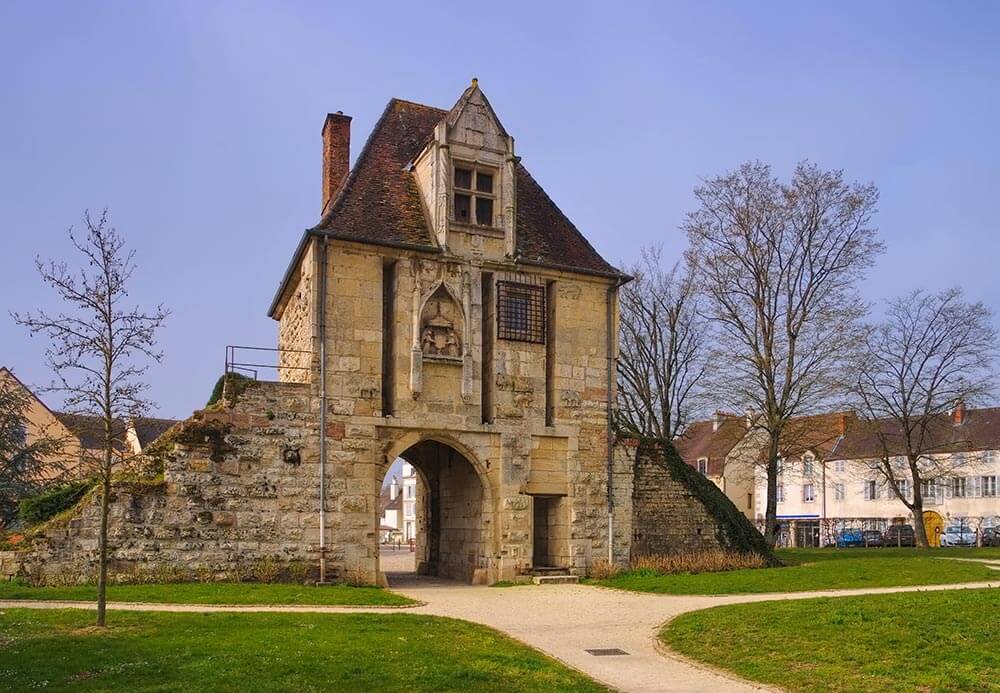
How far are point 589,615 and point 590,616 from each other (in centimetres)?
14

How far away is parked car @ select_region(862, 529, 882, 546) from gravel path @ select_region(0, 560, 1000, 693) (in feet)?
90.0

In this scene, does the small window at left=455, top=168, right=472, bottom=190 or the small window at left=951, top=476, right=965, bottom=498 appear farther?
the small window at left=951, top=476, right=965, bottom=498

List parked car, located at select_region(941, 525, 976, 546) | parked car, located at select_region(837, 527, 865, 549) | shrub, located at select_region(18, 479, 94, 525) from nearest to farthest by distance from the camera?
1. shrub, located at select_region(18, 479, 94, 525)
2. parked car, located at select_region(837, 527, 865, 549)
3. parked car, located at select_region(941, 525, 976, 546)

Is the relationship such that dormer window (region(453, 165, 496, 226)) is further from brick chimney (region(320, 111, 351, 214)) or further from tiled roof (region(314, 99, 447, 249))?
brick chimney (region(320, 111, 351, 214))

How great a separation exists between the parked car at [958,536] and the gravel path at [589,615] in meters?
30.9

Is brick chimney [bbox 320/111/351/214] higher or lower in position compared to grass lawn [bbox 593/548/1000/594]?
higher

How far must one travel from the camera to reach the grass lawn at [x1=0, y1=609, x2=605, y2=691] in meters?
9.66

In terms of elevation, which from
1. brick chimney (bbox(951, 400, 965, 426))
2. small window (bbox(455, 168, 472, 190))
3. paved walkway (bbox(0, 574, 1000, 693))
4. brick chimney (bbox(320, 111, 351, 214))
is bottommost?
paved walkway (bbox(0, 574, 1000, 693))

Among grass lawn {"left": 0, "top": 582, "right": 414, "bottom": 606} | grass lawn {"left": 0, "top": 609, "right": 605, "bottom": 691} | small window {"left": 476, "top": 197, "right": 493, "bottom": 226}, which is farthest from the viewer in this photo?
small window {"left": 476, "top": 197, "right": 493, "bottom": 226}

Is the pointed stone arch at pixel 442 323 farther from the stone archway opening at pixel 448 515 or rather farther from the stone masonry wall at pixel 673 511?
the stone masonry wall at pixel 673 511

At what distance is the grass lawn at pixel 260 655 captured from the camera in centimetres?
966

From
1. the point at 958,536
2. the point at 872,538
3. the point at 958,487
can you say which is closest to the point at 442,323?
the point at 872,538

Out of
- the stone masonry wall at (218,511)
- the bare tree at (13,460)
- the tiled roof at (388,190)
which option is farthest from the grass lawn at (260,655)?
the bare tree at (13,460)

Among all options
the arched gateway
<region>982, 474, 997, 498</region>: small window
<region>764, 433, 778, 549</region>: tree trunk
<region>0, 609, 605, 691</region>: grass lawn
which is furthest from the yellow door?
<region>0, 609, 605, 691</region>: grass lawn
